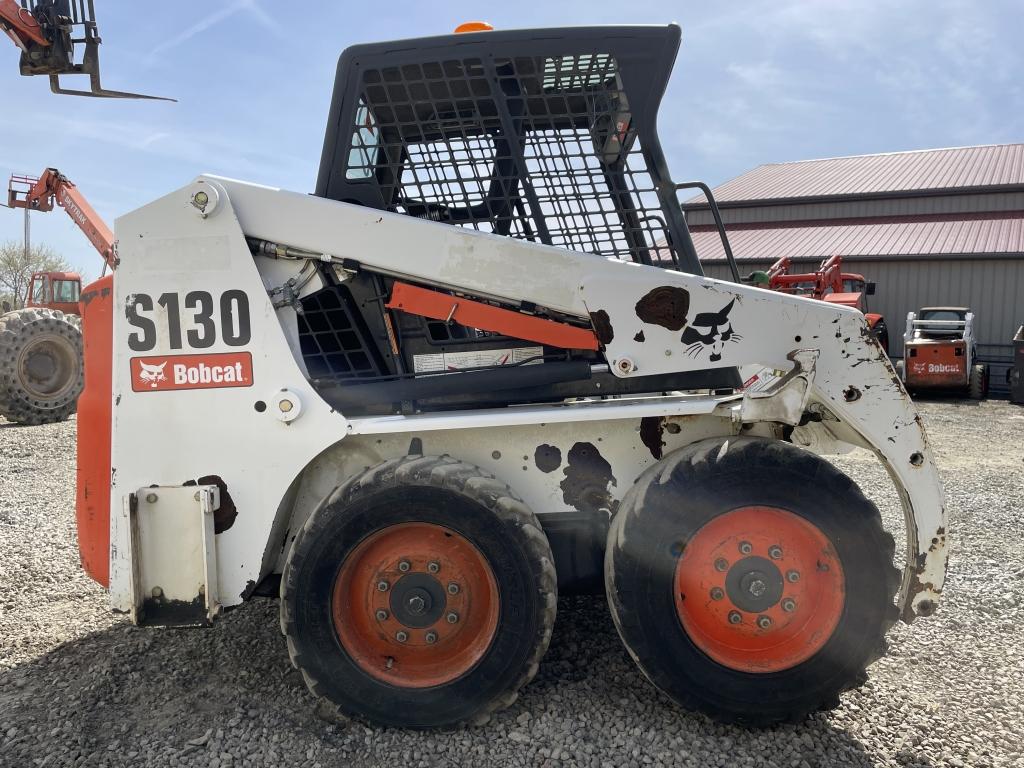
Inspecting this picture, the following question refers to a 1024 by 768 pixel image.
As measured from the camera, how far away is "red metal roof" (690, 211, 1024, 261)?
67.2 ft

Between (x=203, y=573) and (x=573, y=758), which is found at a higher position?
(x=203, y=573)

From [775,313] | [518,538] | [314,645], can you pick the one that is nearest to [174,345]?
[314,645]

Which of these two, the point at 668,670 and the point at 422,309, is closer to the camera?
the point at 668,670

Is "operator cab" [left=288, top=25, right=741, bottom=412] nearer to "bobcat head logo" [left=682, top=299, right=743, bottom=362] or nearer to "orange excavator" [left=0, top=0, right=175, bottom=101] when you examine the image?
"bobcat head logo" [left=682, top=299, right=743, bottom=362]

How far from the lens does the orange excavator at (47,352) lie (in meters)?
10.8

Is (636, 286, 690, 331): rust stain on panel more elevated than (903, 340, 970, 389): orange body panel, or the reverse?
(636, 286, 690, 331): rust stain on panel

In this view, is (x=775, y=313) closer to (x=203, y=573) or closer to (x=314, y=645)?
(x=314, y=645)

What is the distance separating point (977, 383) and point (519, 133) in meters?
15.8

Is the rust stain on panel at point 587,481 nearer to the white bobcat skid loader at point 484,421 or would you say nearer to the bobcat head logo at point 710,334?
the white bobcat skid loader at point 484,421

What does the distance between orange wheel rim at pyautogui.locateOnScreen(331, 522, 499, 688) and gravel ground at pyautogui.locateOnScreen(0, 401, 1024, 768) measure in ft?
0.85

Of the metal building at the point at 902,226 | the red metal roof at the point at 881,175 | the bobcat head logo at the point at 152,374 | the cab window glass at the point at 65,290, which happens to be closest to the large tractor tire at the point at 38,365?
the cab window glass at the point at 65,290

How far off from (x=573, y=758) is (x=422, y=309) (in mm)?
1786

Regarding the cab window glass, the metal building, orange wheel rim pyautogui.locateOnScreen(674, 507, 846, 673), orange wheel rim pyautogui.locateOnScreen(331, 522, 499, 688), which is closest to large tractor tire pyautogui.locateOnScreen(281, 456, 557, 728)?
orange wheel rim pyautogui.locateOnScreen(331, 522, 499, 688)

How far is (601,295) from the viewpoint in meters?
2.93
